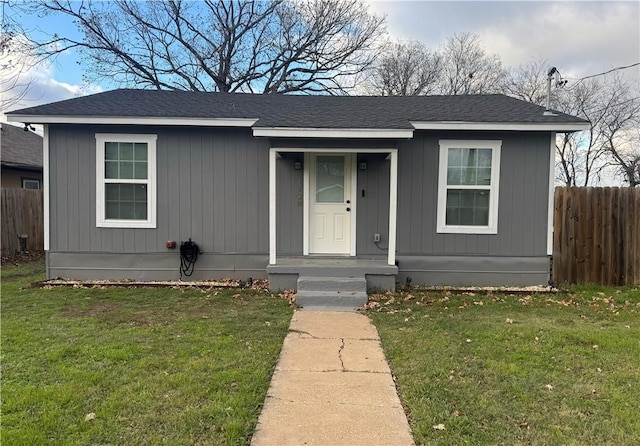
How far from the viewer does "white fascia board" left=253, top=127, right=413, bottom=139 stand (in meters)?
6.41

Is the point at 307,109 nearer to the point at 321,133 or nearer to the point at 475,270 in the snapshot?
the point at 321,133

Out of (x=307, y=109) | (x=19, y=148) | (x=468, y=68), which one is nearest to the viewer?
(x=307, y=109)

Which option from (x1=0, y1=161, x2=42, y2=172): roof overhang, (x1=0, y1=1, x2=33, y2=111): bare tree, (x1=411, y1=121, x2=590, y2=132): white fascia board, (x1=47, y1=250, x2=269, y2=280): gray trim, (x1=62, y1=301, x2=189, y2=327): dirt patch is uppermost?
(x1=0, y1=1, x2=33, y2=111): bare tree

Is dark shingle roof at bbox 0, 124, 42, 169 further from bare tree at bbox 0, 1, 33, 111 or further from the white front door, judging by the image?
the white front door

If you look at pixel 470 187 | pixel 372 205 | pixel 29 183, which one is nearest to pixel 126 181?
pixel 372 205

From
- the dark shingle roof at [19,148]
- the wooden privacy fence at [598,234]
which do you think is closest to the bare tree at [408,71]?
the dark shingle roof at [19,148]

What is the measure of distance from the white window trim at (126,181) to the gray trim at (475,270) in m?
4.47

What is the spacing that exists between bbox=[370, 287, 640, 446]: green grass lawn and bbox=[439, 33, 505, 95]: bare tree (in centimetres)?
2084

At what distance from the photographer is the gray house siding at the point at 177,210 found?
733cm

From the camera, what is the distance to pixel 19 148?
51.3ft

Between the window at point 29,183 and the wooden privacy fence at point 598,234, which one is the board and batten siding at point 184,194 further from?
the window at point 29,183

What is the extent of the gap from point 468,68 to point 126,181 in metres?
22.8

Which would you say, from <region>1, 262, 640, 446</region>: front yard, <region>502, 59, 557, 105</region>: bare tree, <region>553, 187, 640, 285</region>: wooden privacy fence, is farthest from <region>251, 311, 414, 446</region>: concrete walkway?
<region>502, 59, 557, 105</region>: bare tree

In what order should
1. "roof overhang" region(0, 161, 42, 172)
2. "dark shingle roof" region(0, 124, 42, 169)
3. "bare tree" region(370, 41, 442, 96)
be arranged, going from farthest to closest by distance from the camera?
1. "bare tree" region(370, 41, 442, 96)
2. "dark shingle roof" region(0, 124, 42, 169)
3. "roof overhang" region(0, 161, 42, 172)
